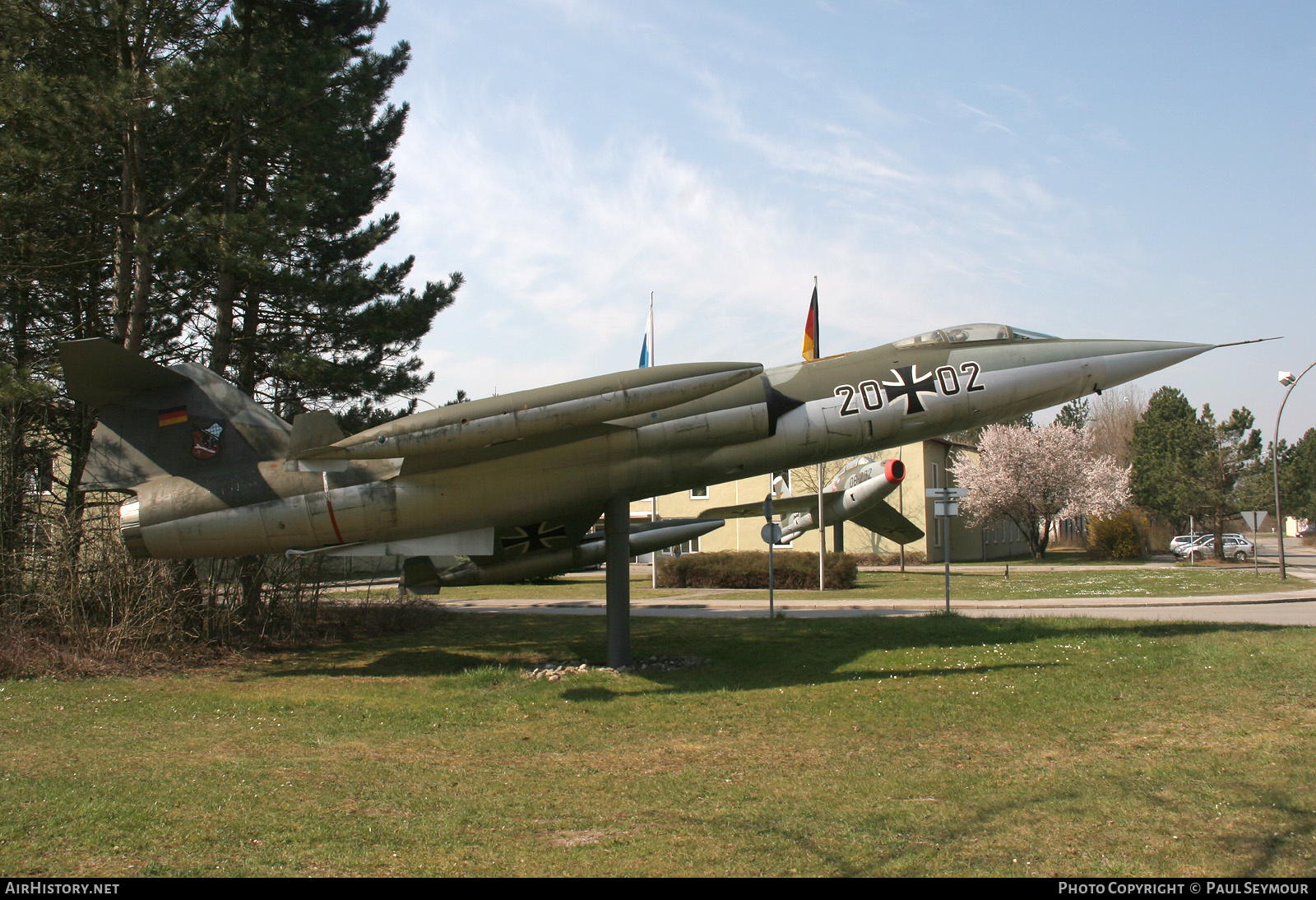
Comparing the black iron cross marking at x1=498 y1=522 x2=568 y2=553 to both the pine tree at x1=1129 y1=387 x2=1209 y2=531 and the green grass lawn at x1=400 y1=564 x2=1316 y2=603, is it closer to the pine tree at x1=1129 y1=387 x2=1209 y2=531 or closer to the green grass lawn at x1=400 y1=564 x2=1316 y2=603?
the green grass lawn at x1=400 y1=564 x2=1316 y2=603

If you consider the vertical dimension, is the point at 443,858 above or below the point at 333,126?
below

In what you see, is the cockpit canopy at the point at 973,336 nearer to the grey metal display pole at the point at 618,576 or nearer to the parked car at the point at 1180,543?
the grey metal display pole at the point at 618,576

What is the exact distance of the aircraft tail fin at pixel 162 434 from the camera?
39.8ft

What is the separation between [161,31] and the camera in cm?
1418

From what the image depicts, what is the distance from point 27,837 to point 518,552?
8.52m

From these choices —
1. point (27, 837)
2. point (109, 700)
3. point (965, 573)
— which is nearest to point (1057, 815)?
point (27, 837)

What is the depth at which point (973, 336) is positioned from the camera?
13.2 meters

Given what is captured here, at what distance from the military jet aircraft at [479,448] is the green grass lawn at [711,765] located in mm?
2272

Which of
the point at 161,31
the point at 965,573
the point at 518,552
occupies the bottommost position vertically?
the point at 965,573

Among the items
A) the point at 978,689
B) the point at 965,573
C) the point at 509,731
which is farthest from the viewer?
the point at 965,573

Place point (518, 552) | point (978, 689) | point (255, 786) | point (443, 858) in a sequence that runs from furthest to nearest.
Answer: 1. point (518, 552)
2. point (978, 689)
3. point (255, 786)
4. point (443, 858)

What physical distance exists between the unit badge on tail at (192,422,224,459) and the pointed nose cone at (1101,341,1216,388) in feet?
44.4

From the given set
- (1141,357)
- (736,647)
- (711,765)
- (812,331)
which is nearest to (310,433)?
(711,765)
